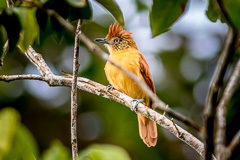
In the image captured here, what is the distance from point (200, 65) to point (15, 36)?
6031mm

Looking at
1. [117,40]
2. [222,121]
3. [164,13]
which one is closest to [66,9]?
[164,13]

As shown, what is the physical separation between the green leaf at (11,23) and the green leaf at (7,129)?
43 cm

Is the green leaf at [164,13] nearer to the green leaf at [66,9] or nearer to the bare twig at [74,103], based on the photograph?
the green leaf at [66,9]

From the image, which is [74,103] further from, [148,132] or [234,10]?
[148,132]

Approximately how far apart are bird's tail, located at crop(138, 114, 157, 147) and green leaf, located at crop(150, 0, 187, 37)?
3.06 meters

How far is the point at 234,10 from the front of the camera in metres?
1.17

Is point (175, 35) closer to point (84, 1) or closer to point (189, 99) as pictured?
point (189, 99)

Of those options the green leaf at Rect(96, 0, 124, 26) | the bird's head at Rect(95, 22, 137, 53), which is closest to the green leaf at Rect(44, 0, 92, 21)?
the green leaf at Rect(96, 0, 124, 26)

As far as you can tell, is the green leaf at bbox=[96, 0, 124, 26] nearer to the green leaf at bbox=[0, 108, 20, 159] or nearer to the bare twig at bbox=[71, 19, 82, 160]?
the bare twig at bbox=[71, 19, 82, 160]

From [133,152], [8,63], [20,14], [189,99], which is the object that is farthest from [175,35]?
[20,14]

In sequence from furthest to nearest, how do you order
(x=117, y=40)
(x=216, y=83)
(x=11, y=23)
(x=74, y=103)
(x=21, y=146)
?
(x=117, y=40) → (x=74, y=103) → (x=11, y=23) → (x=21, y=146) → (x=216, y=83)

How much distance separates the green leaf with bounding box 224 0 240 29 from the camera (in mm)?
1126

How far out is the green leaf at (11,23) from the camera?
172cm

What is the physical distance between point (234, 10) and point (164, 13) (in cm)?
42
